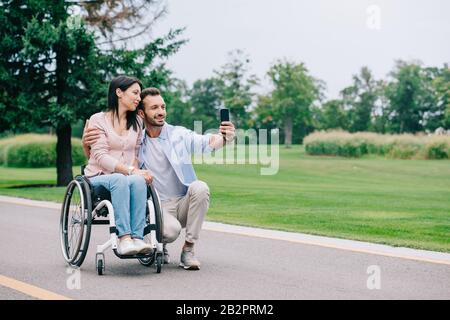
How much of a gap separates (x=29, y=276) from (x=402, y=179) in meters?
22.2

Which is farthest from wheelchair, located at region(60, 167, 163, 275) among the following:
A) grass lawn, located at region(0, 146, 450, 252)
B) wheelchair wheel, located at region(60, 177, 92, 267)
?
grass lawn, located at region(0, 146, 450, 252)

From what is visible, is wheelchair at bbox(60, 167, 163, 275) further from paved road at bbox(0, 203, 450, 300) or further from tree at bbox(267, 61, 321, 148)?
tree at bbox(267, 61, 321, 148)

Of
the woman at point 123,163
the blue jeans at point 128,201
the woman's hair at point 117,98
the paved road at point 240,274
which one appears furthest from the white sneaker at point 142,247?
the woman's hair at point 117,98

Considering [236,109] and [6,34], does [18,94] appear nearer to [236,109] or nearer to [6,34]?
[6,34]

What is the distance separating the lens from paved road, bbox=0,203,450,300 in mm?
5621

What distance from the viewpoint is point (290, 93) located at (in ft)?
194

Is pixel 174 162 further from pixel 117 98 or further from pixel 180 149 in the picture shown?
pixel 117 98

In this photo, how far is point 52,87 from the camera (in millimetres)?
21672

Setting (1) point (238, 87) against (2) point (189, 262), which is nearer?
(2) point (189, 262)

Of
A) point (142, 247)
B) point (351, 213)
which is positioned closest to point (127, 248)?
point (142, 247)

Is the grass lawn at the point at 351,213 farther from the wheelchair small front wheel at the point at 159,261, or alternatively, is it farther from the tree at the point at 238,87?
the tree at the point at 238,87

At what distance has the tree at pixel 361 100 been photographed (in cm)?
7512

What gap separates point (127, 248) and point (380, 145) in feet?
111

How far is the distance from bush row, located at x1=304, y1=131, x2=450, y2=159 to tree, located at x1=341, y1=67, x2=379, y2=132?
1231 inches
